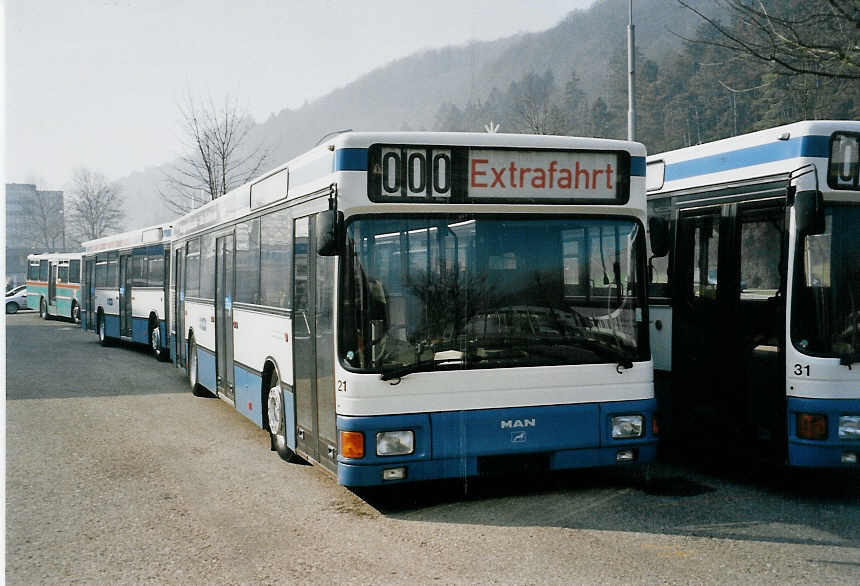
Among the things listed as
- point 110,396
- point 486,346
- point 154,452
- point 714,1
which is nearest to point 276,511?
point 486,346

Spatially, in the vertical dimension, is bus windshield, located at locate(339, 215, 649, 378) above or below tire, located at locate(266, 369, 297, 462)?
above

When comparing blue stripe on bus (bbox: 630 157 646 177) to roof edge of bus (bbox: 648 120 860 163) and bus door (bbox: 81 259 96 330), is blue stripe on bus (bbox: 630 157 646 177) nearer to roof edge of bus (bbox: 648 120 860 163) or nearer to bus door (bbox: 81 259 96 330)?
roof edge of bus (bbox: 648 120 860 163)

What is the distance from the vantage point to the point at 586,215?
22.9 ft

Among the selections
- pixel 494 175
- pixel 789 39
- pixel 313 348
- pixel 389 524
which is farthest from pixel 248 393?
pixel 789 39

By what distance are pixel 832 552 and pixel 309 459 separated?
157 inches

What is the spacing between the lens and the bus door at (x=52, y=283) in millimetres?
41938

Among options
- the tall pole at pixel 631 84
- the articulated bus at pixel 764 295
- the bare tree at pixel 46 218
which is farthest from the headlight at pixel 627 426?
the bare tree at pixel 46 218

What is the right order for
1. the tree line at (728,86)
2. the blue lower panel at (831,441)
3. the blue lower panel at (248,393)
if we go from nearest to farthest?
the blue lower panel at (831,441) < the tree line at (728,86) < the blue lower panel at (248,393)

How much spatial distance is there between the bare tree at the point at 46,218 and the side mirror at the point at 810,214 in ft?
267

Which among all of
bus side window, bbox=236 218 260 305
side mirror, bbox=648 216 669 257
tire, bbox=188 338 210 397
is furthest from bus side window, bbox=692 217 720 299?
tire, bbox=188 338 210 397

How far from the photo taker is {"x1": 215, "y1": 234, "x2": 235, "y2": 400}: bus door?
11.0 meters

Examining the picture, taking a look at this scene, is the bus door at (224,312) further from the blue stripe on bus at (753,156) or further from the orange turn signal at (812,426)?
the orange turn signal at (812,426)

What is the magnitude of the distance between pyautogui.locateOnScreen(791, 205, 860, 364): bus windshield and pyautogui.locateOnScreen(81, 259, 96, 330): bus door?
23.2m

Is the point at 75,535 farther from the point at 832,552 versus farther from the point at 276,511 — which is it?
the point at 832,552
